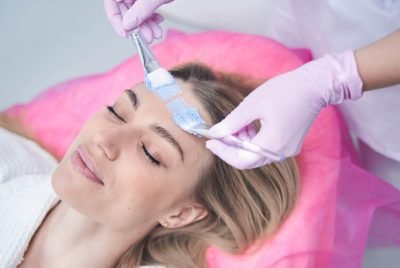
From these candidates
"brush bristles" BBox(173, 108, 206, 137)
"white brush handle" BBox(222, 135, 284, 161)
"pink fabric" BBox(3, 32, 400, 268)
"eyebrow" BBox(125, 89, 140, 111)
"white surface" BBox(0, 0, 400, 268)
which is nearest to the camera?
"white brush handle" BBox(222, 135, 284, 161)

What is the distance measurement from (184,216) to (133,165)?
193 mm

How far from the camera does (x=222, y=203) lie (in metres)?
1.16

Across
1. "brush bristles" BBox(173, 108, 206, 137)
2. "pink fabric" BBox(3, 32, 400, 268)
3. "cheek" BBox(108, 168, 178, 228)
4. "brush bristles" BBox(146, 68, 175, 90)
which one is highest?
"brush bristles" BBox(146, 68, 175, 90)

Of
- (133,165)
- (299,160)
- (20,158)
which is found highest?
(133,165)

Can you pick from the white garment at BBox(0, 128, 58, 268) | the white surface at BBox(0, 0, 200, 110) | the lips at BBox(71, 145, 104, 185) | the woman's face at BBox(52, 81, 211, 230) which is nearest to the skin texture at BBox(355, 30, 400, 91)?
the woman's face at BBox(52, 81, 211, 230)

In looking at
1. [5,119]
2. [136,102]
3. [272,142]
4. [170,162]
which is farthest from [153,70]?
[5,119]

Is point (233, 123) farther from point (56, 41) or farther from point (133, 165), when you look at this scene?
point (56, 41)

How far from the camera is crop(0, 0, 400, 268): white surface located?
1863 mm

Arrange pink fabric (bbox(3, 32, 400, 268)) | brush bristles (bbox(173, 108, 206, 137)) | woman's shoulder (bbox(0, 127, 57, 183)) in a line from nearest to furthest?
brush bristles (bbox(173, 108, 206, 137)) < pink fabric (bbox(3, 32, 400, 268)) < woman's shoulder (bbox(0, 127, 57, 183))

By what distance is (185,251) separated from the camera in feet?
4.20

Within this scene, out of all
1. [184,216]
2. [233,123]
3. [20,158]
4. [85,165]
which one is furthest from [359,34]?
[20,158]

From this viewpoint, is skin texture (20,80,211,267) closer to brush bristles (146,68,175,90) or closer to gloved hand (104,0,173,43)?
brush bristles (146,68,175,90)

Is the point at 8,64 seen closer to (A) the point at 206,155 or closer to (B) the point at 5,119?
(B) the point at 5,119

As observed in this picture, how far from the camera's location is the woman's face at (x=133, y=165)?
3.33 ft
